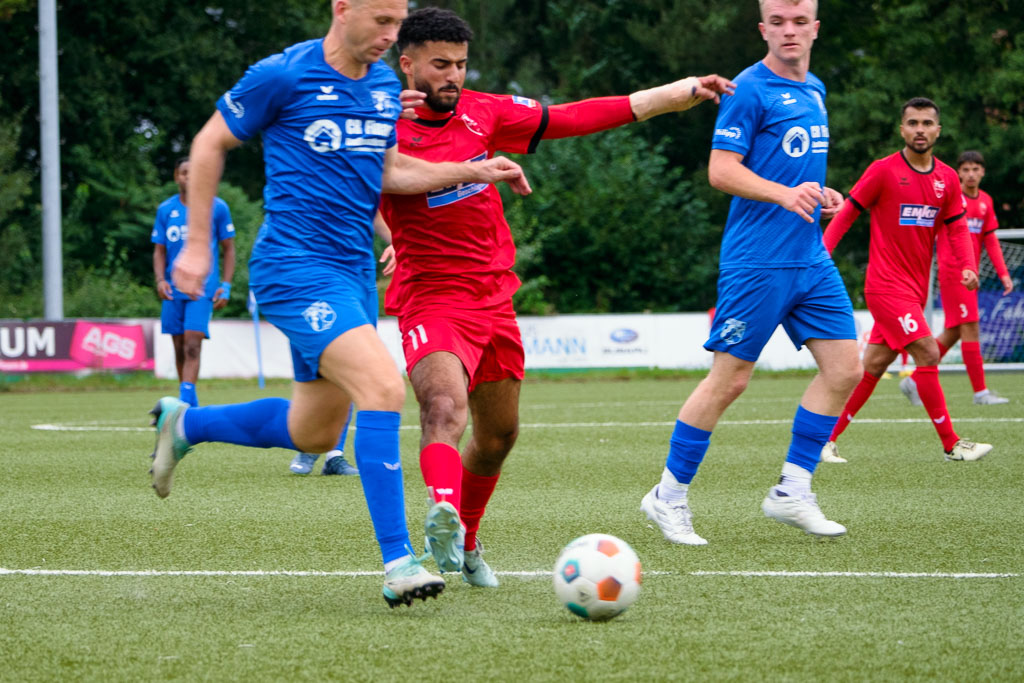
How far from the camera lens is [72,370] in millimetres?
20500

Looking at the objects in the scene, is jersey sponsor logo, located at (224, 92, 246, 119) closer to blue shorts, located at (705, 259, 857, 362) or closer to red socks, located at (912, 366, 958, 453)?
blue shorts, located at (705, 259, 857, 362)

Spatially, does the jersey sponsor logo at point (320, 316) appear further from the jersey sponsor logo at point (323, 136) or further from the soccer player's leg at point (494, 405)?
the soccer player's leg at point (494, 405)

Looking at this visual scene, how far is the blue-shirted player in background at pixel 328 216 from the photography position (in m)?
4.07

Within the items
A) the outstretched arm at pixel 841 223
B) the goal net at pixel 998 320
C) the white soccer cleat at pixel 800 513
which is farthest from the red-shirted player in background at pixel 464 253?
the goal net at pixel 998 320

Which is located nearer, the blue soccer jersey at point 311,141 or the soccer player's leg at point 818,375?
the blue soccer jersey at point 311,141

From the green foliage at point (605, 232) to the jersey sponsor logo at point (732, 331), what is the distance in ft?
79.0

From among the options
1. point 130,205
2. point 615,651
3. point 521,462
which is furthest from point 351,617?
point 130,205

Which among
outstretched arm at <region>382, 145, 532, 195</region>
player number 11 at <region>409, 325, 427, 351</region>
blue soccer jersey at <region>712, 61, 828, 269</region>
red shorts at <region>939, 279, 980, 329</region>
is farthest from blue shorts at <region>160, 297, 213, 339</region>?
outstretched arm at <region>382, 145, 532, 195</region>

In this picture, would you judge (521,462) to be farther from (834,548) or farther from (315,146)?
(315,146)

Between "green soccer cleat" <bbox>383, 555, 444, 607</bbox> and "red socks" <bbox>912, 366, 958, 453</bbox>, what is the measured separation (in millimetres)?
5240

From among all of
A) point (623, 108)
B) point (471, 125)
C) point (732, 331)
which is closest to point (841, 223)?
point (732, 331)

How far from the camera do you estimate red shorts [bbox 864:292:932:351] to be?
27.0ft

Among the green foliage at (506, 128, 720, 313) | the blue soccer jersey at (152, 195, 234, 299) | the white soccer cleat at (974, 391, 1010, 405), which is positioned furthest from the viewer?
the green foliage at (506, 128, 720, 313)

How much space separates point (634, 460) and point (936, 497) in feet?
8.09
